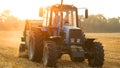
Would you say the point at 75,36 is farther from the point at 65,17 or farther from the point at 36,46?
the point at 36,46

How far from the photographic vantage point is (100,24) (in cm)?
11012

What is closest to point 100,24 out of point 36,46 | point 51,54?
point 36,46

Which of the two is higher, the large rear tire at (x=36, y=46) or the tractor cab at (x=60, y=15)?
the tractor cab at (x=60, y=15)

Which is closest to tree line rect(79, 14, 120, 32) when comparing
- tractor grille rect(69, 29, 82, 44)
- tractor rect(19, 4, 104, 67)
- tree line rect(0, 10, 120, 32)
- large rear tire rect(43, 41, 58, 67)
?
tree line rect(0, 10, 120, 32)

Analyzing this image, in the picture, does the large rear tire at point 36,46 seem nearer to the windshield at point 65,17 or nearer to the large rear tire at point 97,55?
the windshield at point 65,17

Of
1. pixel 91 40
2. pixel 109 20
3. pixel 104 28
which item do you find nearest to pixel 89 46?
pixel 91 40

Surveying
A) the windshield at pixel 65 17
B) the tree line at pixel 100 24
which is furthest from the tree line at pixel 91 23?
the windshield at pixel 65 17

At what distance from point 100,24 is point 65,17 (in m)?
91.5

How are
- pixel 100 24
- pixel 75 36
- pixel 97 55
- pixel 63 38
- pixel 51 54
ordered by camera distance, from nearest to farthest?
pixel 51 54 < pixel 97 55 < pixel 75 36 < pixel 63 38 < pixel 100 24

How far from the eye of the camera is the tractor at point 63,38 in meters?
18.0

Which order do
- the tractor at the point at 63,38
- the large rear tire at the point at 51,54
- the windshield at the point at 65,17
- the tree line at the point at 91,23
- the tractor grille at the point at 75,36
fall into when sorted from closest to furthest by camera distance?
the large rear tire at the point at 51,54, the tractor at the point at 63,38, the tractor grille at the point at 75,36, the windshield at the point at 65,17, the tree line at the point at 91,23

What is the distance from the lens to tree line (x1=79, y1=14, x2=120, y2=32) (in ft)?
334

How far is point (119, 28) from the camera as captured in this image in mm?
110188

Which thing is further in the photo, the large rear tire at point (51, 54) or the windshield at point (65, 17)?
the windshield at point (65, 17)
